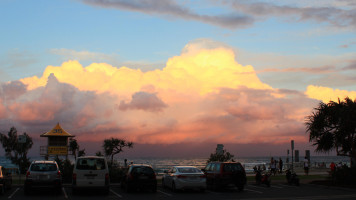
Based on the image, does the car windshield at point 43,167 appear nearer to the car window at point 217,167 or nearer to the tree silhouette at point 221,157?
the car window at point 217,167

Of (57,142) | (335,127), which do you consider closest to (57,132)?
(57,142)

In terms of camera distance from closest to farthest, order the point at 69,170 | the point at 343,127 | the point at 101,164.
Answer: the point at 101,164 → the point at 343,127 → the point at 69,170

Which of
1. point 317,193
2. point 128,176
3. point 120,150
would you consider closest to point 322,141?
point 317,193

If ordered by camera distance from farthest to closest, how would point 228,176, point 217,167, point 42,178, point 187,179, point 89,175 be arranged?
1. point 217,167
2. point 228,176
3. point 187,179
4. point 42,178
5. point 89,175

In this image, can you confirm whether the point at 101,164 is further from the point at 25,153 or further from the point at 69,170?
the point at 25,153

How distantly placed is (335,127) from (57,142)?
2434 cm

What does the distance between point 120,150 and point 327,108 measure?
24267 mm

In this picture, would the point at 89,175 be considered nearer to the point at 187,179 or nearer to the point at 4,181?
the point at 4,181

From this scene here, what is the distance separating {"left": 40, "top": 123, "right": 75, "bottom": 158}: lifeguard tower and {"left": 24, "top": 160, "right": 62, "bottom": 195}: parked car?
17731 mm

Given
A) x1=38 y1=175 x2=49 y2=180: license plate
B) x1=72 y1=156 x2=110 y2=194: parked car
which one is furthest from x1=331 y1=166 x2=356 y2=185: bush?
x1=38 y1=175 x2=49 y2=180: license plate

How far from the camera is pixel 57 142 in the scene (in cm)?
3878

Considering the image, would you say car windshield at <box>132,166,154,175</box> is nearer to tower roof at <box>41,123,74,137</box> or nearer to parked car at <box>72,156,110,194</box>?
parked car at <box>72,156,110,194</box>

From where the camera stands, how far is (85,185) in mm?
20219

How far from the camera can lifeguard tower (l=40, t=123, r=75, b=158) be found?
126 feet
